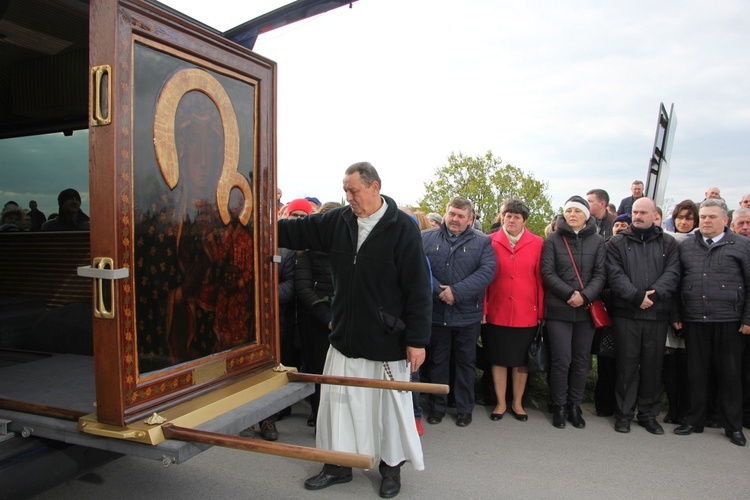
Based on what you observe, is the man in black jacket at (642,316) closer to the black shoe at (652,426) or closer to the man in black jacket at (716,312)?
the black shoe at (652,426)

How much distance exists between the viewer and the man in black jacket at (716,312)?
4508mm

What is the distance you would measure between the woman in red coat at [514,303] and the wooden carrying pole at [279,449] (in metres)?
3.27

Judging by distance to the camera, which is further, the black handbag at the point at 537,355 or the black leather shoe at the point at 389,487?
the black handbag at the point at 537,355

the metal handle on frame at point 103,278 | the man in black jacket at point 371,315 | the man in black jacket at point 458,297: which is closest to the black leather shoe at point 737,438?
the man in black jacket at point 458,297

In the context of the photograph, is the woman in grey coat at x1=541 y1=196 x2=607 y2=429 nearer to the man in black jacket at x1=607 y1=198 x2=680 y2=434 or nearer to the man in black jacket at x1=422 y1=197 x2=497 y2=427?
the man in black jacket at x1=607 y1=198 x2=680 y2=434

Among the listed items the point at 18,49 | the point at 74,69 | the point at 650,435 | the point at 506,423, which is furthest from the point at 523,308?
the point at 18,49

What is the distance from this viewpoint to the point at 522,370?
5.09 meters

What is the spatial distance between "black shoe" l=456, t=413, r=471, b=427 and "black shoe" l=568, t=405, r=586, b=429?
0.91m

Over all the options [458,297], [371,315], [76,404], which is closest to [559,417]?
[458,297]

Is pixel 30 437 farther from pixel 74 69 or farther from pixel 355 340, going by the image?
pixel 74 69

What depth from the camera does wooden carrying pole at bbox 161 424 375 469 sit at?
72.6 inches

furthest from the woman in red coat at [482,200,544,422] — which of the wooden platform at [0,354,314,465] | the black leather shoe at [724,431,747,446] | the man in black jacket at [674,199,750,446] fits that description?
the wooden platform at [0,354,314,465]

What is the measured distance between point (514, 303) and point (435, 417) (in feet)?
4.02

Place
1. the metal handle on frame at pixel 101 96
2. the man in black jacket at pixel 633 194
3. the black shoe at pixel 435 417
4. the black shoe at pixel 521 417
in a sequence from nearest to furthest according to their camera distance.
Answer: the metal handle on frame at pixel 101 96
the black shoe at pixel 435 417
the black shoe at pixel 521 417
the man in black jacket at pixel 633 194
